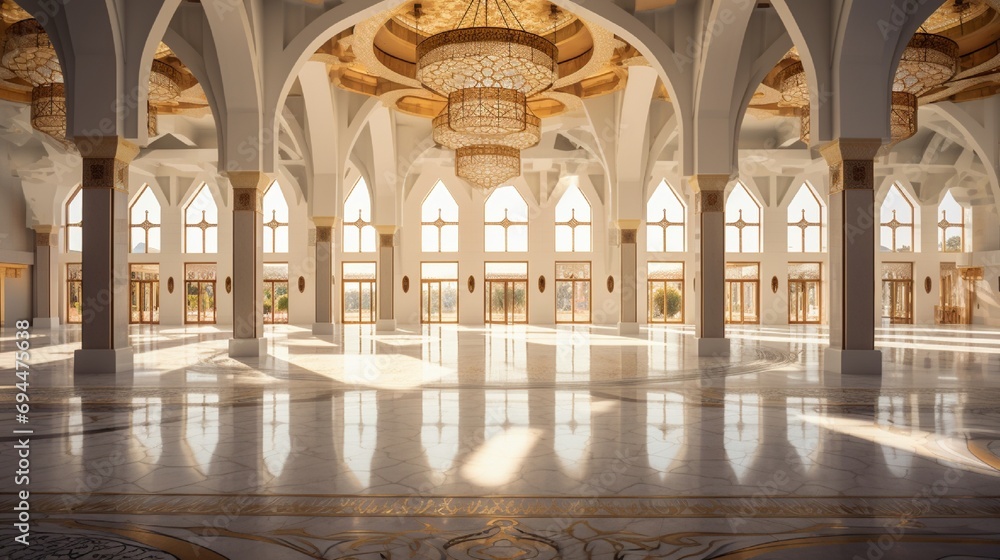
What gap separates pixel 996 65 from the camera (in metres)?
11.9

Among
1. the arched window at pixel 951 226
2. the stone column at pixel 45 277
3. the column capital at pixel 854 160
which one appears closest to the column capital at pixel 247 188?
the column capital at pixel 854 160

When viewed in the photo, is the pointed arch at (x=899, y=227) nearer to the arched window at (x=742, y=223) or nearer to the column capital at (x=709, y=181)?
the arched window at (x=742, y=223)

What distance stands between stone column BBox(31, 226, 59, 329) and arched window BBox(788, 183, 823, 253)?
72.4 ft

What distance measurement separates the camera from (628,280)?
1567 centimetres

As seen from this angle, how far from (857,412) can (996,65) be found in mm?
10230

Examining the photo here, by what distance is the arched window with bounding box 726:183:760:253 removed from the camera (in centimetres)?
2212

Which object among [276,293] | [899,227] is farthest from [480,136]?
[899,227]

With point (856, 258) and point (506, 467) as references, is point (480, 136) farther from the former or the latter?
point (506, 467)

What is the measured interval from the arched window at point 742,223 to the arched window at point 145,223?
1852 cm

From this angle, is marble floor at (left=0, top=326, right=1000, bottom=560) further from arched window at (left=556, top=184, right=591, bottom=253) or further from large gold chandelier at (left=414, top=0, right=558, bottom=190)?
arched window at (left=556, top=184, right=591, bottom=253)

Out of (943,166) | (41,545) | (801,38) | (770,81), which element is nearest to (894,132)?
(770,81)

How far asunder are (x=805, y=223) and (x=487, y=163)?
46.7 feet

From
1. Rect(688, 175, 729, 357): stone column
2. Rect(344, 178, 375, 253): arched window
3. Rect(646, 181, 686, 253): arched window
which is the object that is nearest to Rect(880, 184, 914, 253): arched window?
Rect(646, 181, 686, 253): arched window

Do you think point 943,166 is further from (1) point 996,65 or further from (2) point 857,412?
(2) point 857,412
